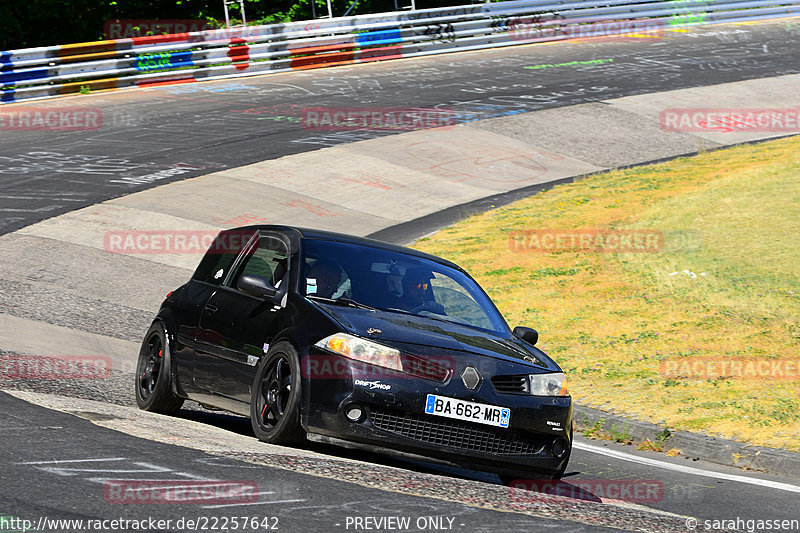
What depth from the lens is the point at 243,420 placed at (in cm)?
918

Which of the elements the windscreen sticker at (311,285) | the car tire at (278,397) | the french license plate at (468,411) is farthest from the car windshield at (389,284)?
the french license plate at (468,411)

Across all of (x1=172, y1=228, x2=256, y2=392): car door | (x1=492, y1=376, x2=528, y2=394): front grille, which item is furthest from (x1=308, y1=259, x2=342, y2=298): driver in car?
(x1=492, y1=376, x2=528, y2=394): front grille

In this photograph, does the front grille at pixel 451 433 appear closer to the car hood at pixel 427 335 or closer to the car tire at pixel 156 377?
the car hood at pixel 427 335

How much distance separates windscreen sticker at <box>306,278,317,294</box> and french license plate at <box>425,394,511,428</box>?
131cm

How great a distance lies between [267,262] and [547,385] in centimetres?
235

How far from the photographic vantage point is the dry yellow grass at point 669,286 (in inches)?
383

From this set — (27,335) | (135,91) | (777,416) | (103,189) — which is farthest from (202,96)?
(777,416)

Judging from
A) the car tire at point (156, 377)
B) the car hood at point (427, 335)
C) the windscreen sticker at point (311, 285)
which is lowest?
the car tire at point (156, 377)

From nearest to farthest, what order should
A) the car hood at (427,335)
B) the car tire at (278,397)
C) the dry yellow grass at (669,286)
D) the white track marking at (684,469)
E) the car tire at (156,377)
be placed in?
the car tire at (278,397) → the car hood at (427,335) → the white track marking at (684,469) → the car tire at (156,377) → the dry yellow grass at (669,286)

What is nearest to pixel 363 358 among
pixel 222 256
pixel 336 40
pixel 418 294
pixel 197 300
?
pixel 418 294

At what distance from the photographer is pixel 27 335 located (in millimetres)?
10930

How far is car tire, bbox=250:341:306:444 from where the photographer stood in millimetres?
6781

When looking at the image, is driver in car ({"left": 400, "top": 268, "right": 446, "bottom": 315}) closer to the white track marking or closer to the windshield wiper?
the windshield wiper

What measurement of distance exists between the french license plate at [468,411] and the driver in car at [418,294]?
1.10 metres
